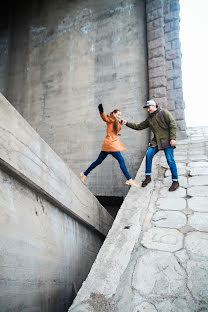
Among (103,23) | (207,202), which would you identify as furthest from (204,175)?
(103,23)

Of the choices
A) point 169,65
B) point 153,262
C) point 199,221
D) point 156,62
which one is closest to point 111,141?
point 199,221

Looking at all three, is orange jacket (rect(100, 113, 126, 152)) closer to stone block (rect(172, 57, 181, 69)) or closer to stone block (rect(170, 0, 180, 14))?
stone block (rect(172, 57, 181, 69))

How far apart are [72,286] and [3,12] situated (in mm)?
10975

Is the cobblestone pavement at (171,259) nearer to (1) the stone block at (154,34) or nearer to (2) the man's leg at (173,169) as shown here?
(2) the man's leg at (173,169)

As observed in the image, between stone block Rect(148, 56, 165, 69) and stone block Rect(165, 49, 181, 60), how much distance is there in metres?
0.31

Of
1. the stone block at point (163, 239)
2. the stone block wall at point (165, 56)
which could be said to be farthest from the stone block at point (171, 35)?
the stone block at point (163, 239)

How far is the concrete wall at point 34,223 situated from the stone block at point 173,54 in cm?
566

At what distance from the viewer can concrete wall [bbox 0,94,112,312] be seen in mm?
1509

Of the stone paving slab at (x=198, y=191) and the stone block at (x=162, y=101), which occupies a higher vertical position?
the stone block at (x=162, y=101)

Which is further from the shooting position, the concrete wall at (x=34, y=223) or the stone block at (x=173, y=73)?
the stone block at (x=173, y=73)

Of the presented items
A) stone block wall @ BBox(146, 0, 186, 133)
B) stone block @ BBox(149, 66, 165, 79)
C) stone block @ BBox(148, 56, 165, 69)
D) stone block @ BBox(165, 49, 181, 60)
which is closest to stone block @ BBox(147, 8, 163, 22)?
stone block wall @ BBox(146, 0, 186, 133)

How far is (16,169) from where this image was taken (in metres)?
1.57

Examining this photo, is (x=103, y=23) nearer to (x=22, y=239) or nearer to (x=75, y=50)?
(x=75, y=50)

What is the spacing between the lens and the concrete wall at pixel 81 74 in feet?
21.5
